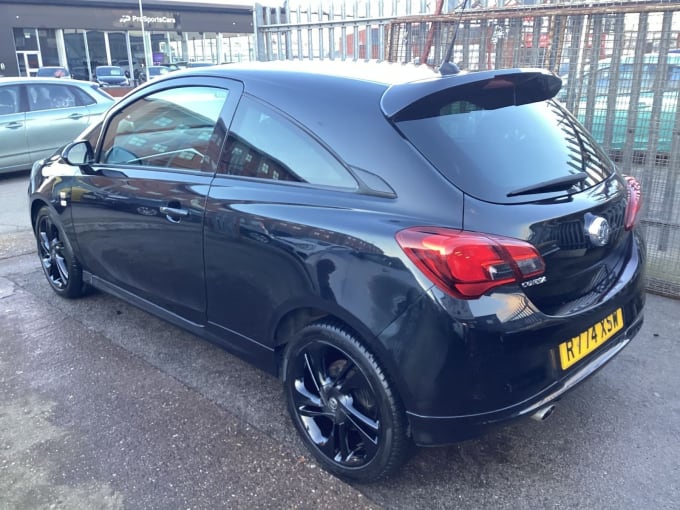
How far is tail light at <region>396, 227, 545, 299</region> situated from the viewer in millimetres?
2041

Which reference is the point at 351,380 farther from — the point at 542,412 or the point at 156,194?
the point at 156,194

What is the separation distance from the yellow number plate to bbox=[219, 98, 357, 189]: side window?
1035 mm

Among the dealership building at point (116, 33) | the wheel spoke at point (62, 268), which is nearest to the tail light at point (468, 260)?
the wheel spoke at point (62, 268)

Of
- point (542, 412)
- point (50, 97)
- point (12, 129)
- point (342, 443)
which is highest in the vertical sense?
point (50, 97)

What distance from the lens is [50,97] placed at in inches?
376

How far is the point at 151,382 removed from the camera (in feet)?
11.0

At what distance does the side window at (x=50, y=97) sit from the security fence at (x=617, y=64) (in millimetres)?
6857

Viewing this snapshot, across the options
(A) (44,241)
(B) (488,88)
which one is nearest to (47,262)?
(A) (44,241)

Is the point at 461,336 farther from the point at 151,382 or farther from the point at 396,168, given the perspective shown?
the point at 151,382

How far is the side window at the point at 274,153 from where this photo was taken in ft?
8.09

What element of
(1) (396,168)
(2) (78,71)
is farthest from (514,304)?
(2) (78,71)

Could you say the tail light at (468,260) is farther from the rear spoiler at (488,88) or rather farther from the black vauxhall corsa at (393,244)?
the rear spoiler at (488,88)

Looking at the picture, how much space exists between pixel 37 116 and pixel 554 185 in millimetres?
9167

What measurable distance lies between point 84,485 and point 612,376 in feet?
8.92
